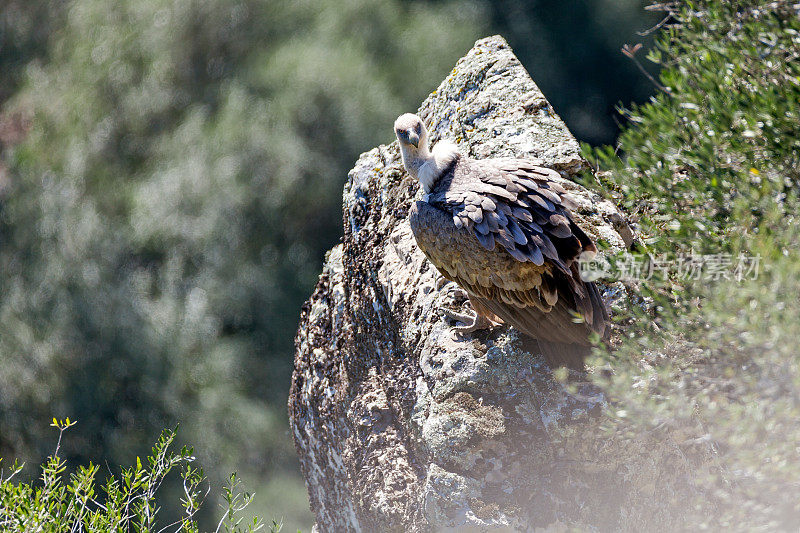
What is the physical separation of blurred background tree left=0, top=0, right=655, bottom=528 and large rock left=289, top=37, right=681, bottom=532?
4070mm

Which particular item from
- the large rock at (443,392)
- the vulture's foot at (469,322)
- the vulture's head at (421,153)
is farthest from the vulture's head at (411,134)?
the vulture's foot at (469,322)

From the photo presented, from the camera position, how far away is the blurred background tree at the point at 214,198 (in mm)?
9445

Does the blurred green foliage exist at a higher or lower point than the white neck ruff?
lower

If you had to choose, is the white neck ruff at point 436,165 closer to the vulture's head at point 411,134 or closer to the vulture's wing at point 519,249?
the vulture's head at point 411,134

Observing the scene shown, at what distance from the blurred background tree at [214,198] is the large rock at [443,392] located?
13.4 ft

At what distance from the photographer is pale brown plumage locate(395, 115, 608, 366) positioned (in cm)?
356

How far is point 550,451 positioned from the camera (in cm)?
361

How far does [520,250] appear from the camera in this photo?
140 inches

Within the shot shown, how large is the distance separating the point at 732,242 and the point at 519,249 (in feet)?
3.74

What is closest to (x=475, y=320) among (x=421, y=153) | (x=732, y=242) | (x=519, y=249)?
(x=519, y=249)

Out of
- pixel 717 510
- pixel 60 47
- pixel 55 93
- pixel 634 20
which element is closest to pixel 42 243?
pixel 55 93

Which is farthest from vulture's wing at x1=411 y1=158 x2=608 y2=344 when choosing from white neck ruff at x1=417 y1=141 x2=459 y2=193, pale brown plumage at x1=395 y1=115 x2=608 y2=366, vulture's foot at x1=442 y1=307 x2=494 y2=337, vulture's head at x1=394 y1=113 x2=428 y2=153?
vulture's head at x1=394 y1=113 x2=428 y2=153

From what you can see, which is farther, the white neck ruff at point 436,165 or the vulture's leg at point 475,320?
the white neck ruff at point 436,165

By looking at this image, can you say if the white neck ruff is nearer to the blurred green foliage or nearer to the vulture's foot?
the vulture's foot
